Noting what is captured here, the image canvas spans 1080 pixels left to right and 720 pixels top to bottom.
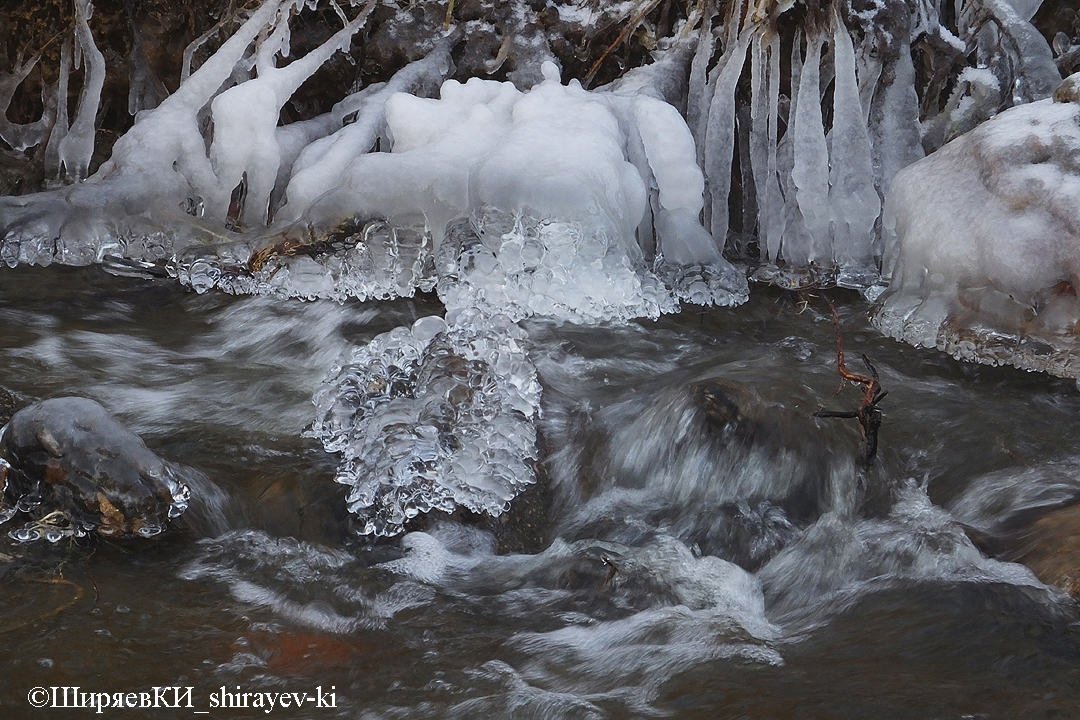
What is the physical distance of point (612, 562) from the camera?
253 centimetres

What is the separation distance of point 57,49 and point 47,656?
5.01 m

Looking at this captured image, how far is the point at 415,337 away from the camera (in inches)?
126

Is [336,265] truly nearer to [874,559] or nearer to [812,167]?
[812,167]

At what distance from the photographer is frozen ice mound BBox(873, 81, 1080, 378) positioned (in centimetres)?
345

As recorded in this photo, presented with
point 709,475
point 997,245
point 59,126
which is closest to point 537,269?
point 709,475

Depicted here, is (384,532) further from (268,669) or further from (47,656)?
(47,656)

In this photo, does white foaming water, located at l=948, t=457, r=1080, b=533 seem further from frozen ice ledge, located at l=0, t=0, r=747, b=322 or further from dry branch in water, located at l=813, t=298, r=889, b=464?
frozen ice ledge, located at l=0, t=0, r=747, b=322

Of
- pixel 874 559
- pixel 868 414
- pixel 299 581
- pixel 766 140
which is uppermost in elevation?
pixel 766 140

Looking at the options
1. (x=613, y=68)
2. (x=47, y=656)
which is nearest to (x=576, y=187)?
(x=613, y=68)

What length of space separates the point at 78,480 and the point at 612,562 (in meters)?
1.37

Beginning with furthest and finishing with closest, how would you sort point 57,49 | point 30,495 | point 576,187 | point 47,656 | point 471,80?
point 57,49
point 471,80
point 576,187
point 30,495
point 47,656

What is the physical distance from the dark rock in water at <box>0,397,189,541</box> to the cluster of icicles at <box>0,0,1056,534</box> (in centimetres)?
158

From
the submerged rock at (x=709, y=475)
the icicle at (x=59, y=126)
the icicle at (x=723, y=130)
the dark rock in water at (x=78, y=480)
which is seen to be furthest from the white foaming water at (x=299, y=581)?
the icicle at (x=59, y=126)

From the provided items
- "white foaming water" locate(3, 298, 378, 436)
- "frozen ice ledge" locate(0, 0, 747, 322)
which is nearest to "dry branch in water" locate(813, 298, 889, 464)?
"frozen ice ledge" locate(0, 0, 747, 322)
